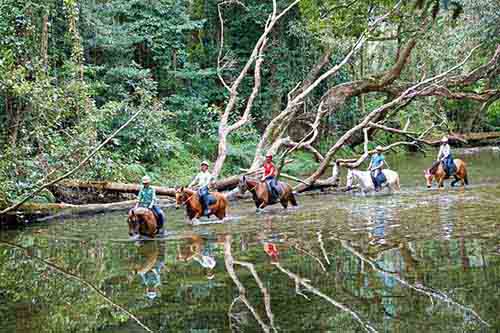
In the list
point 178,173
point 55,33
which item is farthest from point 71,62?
point 178,173

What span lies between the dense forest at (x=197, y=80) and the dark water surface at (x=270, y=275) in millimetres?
3426

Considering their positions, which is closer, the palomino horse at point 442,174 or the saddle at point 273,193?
the saddle at point 273,193

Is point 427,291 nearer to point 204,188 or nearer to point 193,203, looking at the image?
point 193,203

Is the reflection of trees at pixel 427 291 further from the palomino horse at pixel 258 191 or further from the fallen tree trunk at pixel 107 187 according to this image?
the fallen tree trunk at pixel 107 187

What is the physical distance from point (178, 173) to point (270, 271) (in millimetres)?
16489

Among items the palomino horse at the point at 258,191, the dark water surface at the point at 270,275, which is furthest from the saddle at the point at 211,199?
the palomino horse at the point at 258,191

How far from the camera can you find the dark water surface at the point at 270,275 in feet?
22.5

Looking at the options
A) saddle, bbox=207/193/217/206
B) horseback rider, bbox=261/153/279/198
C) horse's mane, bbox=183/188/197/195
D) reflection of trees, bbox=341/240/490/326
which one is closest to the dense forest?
horseback rider, bbox=261/153/279/198

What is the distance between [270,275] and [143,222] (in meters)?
5.71

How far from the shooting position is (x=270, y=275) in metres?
9.11

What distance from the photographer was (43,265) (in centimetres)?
1127

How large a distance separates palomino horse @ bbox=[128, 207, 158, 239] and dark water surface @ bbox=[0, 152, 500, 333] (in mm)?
474

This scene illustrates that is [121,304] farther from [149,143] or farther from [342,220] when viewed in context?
[149,143]

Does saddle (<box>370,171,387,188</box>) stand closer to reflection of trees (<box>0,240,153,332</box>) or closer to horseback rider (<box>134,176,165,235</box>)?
horseback rider (<box>134,176,165,235</box>)
